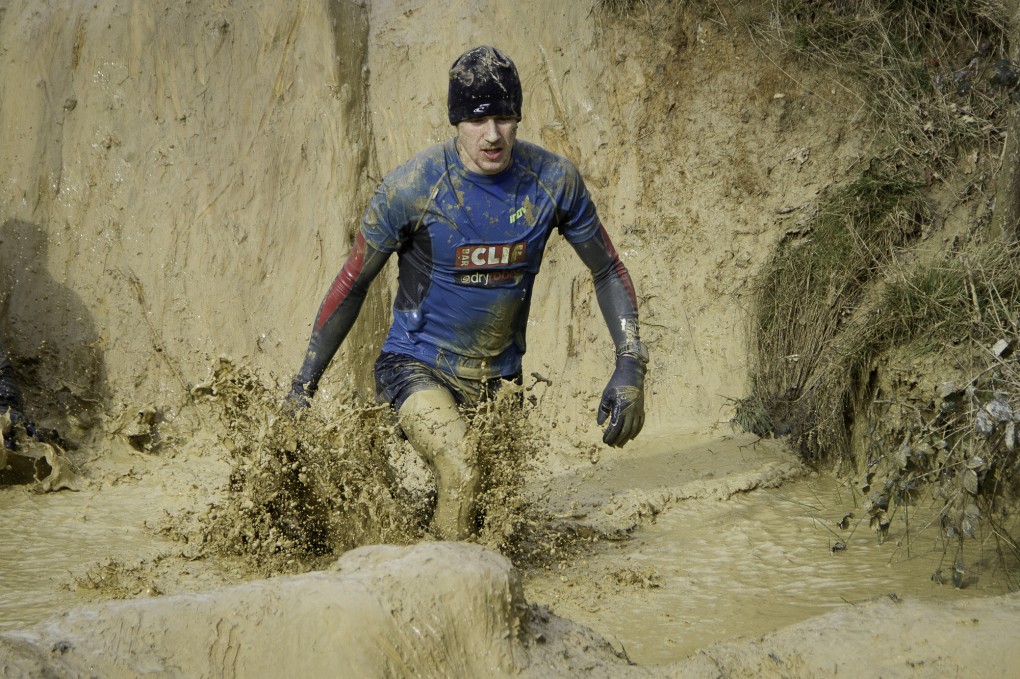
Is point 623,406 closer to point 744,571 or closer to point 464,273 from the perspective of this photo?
point 464,273

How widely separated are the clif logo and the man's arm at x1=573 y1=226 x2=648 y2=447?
1.07ft

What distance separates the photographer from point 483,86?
12.0ft

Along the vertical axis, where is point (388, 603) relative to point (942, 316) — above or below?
below

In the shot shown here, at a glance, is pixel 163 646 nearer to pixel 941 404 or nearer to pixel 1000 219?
pixel 941 404

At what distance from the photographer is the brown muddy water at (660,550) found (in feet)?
12.3

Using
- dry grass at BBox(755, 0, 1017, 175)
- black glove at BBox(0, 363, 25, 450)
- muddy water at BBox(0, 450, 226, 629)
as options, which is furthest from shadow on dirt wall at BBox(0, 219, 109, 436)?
dry grass at BBox(755, 0, 1017, 175)

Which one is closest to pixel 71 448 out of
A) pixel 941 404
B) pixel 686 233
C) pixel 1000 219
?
pixel 686 233

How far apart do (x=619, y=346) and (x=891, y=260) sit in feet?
6.79

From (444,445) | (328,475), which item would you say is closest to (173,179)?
(328,475)

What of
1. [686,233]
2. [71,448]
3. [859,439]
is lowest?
[71,448]

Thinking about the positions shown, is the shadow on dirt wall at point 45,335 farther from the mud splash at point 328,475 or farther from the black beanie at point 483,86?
the black beanie at point 483,86

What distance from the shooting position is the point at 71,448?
19.6ft

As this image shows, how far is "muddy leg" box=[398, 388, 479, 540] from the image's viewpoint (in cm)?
372

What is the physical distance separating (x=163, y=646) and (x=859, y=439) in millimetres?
3753
